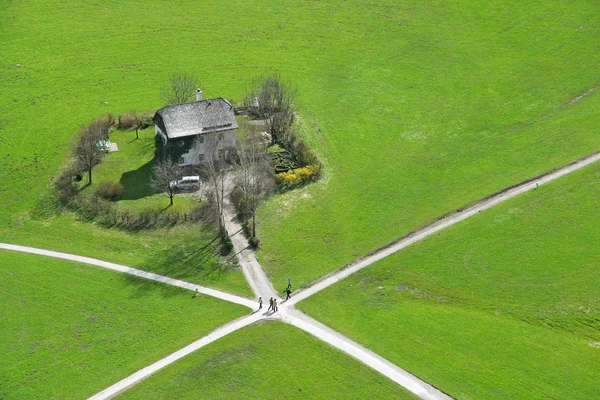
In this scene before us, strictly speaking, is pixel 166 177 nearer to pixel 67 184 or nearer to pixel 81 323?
pixel 67 184

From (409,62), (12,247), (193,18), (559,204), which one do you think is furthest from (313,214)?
(193,18)

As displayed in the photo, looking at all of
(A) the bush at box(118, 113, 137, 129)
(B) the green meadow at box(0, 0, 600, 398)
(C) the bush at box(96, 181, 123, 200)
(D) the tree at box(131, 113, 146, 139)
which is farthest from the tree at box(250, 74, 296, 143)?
(C) the bush at box(96, 181, 123, 200)

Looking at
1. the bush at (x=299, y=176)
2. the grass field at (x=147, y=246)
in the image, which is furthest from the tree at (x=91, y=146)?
the bush at (x=299, y=176)

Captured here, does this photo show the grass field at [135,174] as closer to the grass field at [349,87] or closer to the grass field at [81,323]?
the grass field at [349,87]

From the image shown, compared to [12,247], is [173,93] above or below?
above

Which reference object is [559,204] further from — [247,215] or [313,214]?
[247,215]

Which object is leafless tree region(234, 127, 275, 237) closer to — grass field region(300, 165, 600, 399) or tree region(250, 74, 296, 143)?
tree region(250, 74, 296, 143)
